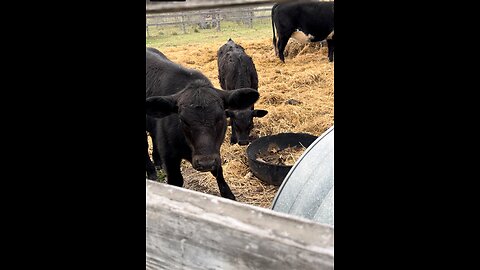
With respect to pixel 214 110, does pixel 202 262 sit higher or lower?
higher

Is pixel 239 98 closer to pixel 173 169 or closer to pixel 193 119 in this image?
pixel 193 119

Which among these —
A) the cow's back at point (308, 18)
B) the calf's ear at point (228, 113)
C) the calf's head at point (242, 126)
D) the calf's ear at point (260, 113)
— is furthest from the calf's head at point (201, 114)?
the cow's back at point (308, 18)

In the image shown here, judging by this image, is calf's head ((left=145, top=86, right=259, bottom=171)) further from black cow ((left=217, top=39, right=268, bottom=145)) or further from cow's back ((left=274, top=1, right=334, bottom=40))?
cow's back ((left=274, top=1, right=334, bottom=40))

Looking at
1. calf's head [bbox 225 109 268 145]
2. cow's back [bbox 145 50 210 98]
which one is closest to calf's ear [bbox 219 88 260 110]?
cow's back [bbox 145 50 210 98]

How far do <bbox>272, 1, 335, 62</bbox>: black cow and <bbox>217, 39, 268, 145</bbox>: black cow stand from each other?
4.81 m

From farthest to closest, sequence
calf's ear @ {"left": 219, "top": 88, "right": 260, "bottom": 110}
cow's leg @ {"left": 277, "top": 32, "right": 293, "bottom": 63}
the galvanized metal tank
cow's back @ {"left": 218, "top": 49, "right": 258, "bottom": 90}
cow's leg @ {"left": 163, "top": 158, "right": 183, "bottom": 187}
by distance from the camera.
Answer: cow's leg @ {"left": 277, "top": 32, "right": 293, "bottom": 63} → cow's back @ {"left": 218, "top": 49, "right": 258, "bottom": 90} → cow's leg @ {"left": 163, "top": 158, "right": 183, "bottom": 187} → calf's ear @ {"left": 219, "top": 88, "right": 260, "bottom": 110} → the galvanized metal tank

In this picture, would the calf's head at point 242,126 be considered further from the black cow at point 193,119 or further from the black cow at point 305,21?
the black cow at point 305,21

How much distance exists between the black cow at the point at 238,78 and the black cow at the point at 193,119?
1.48m

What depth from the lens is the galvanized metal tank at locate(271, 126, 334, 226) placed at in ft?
4.93

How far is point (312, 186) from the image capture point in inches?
64.4
